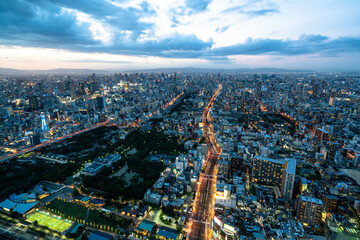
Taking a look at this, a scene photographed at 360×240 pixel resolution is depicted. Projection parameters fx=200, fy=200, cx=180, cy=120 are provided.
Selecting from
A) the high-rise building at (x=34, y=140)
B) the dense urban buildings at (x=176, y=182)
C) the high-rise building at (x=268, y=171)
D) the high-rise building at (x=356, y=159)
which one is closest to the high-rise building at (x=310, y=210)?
the dense urban buildings at (x=176, y=182)

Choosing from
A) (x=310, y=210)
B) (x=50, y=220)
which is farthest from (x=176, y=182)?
(x=310, y=210)

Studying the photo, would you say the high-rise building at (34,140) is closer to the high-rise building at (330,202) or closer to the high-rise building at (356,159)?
the high-rise building at (330,202)

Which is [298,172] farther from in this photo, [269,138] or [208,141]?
[208,141]

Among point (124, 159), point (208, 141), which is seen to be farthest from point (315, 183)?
point (124, 159)

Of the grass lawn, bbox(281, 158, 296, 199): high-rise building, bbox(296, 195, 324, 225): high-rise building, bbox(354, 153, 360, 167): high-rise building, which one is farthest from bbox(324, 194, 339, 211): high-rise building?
the grass lawn

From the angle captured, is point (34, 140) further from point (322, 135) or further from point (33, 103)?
point (322, 135)

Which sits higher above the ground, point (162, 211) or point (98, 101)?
point (98, 101)
